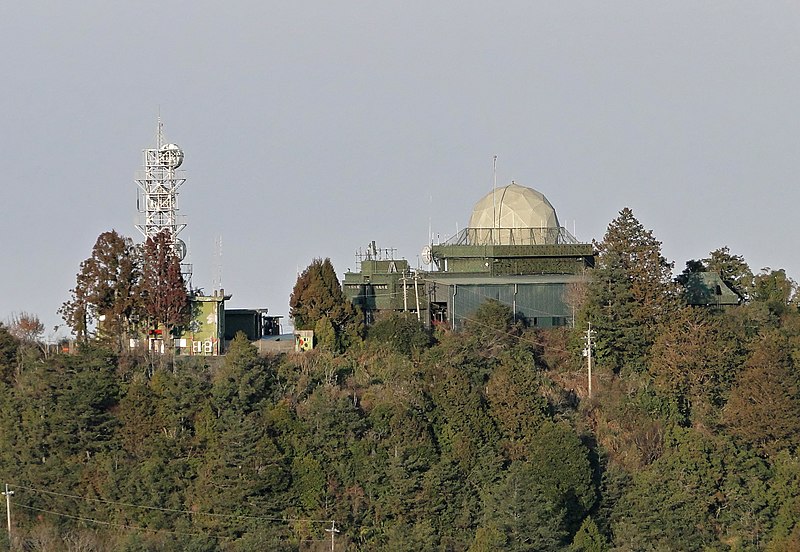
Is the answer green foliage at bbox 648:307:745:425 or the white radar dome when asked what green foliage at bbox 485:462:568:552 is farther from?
the white radar dome

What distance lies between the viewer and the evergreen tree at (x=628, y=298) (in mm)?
60062

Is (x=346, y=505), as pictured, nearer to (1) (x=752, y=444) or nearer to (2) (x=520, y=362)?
(2) (x=520, y=362)

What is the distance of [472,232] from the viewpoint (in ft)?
228

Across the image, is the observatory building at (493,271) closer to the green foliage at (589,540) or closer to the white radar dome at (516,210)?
the white radar dome at (516,210)

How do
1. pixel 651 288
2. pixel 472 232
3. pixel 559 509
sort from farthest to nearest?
pixel 472 232, pixel 651 288, pixel 559 509

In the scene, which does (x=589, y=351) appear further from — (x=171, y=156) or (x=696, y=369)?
(x=171, y=156)

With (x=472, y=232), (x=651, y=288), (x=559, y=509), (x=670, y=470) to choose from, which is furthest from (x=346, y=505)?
(x=472, y=232)

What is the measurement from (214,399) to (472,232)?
17277mm

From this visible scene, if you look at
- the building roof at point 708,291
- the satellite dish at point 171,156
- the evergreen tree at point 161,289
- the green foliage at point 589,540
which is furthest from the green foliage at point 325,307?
the building roof at point 708,291

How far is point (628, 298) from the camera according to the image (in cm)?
6059

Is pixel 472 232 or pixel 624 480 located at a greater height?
pixel 472 232

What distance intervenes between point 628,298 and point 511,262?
285 inches

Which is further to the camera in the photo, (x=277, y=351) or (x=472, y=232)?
(x=472, y=232)

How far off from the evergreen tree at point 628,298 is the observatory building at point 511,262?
7.50 feet
